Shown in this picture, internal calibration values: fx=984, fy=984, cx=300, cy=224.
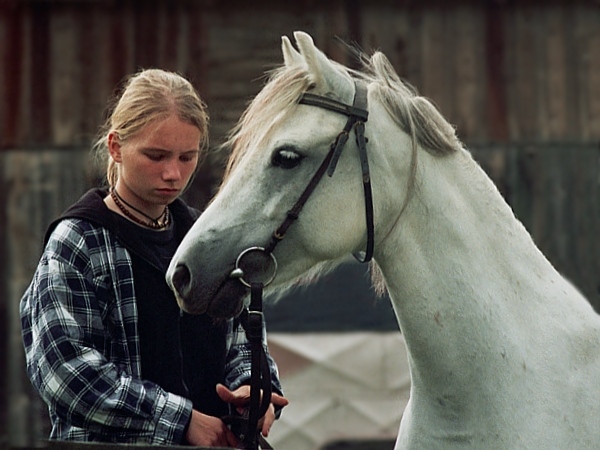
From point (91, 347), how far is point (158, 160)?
0.51 m

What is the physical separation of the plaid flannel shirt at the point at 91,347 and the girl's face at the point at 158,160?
16 centimetres

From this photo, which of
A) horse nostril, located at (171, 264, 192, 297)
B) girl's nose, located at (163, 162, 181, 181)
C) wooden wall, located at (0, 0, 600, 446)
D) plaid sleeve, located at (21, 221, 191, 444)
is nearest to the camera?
plaid sleeve, located at (21, 221, 191, 444)

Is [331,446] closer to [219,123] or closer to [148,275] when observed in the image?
[219,123]

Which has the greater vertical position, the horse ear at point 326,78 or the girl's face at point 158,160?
the horse ear at point 326,78

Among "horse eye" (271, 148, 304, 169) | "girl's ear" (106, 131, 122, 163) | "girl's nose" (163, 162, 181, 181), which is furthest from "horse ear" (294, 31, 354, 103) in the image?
"girl's ear" (106, 131, 122, 163)

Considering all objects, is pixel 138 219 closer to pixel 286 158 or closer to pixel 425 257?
pixel 286 158

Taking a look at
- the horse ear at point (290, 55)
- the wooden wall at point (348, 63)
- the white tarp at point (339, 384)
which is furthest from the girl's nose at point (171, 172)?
the wooden wall at point (348, 63)

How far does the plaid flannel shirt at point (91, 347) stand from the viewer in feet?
7.55

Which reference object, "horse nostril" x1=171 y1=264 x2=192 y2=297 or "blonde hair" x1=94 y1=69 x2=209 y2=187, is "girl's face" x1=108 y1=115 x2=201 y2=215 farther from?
"horse nostril" x1=171 y1=264 x2=192 y2=297

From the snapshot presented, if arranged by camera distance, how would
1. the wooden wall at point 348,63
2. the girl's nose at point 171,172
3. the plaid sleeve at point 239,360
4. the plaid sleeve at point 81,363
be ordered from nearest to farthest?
the plaid sleeve at point 81,363 < the girl's nose at point 171,172 < the plaid sleeve at point 239,360 < the wooden wall at point 348,63

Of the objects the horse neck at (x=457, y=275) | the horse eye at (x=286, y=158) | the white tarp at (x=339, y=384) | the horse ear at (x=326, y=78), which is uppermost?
the horse ear at (x=326, y=78)

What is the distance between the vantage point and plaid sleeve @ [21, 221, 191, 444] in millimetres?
2301

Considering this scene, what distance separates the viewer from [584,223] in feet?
24.1

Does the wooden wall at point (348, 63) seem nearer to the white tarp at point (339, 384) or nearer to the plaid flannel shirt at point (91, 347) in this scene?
the white tarp at point (339, 384)
